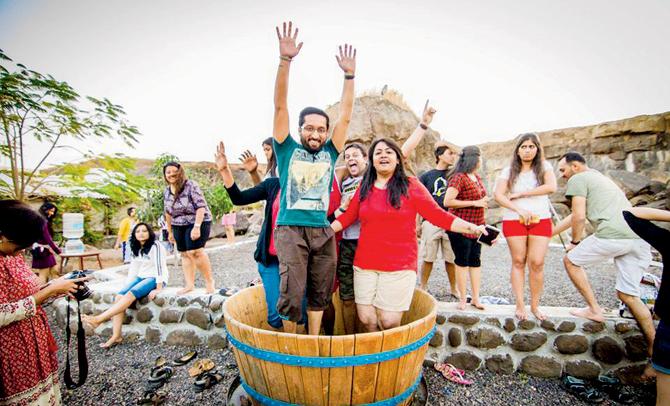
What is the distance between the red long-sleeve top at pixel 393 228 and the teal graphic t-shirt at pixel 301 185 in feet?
1.30

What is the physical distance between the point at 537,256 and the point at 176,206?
4.03 meters

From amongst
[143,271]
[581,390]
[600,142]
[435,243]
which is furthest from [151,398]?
[600,142]

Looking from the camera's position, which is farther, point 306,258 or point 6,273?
point 306,258

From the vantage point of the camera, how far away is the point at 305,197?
1986mm

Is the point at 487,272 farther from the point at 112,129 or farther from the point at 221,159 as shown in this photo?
the point at 112,129

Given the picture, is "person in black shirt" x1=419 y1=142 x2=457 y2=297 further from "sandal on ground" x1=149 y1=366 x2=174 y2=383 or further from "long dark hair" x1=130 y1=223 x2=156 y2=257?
"long dark hair" x1=130 y1=223 x2=156 y2=257

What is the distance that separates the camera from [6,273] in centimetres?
153

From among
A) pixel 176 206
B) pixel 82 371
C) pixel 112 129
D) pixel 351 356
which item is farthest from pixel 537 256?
pixel 112 129

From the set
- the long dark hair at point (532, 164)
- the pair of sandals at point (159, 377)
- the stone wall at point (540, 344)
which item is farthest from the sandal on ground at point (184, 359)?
A: the long dark hair at point (532, 164)

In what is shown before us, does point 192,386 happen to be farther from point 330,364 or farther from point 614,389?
point 614,389

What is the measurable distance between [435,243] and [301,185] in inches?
97.7

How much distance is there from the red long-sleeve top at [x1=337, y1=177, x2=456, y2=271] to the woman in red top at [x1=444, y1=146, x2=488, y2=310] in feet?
3.38

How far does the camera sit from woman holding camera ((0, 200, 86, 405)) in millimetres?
1492

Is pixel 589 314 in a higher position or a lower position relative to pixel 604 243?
lower
